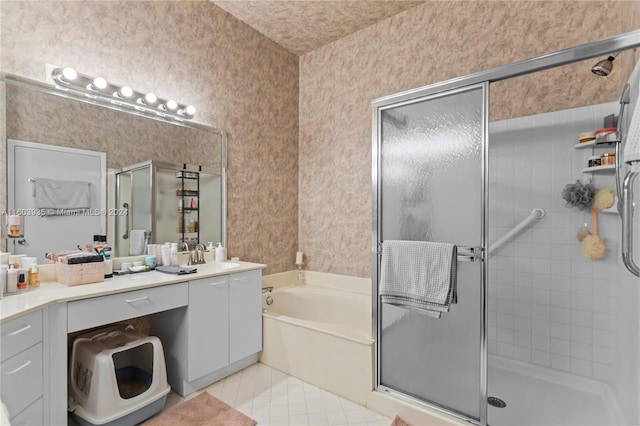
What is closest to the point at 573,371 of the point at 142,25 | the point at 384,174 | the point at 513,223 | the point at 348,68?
the point at 513,223

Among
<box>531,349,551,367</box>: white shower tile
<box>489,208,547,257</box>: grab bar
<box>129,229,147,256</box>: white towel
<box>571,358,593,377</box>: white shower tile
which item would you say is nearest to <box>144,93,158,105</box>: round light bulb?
<box>129,229,147,256</box>: white towel

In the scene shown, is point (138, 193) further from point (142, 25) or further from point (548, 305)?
point (548, 305)

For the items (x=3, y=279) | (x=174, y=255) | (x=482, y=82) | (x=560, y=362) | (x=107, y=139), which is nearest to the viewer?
(x=3, y=279)

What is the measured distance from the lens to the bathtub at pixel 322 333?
2119 mm

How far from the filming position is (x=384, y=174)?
80.4 inches

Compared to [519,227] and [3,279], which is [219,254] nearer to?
[3,279]

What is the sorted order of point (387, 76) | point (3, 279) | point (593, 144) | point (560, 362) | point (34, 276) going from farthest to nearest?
point (387, 76), point (560, 362), point (593, 144), point (34, 276), point (3, 279)

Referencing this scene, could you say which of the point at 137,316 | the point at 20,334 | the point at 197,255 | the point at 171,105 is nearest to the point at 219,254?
the point at 197,255

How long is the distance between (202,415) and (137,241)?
1.23m

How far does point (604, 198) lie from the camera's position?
2020mm

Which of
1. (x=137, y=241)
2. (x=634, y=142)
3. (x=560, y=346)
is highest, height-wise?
(x=634, y=142)

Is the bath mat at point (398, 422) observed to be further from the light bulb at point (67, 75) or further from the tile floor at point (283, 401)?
the light bulb at point (67, 75)

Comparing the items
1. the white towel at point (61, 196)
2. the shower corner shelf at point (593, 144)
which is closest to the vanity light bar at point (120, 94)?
the white towel at point (61, 196)

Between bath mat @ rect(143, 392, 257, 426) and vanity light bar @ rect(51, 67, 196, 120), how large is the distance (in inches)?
79.8
